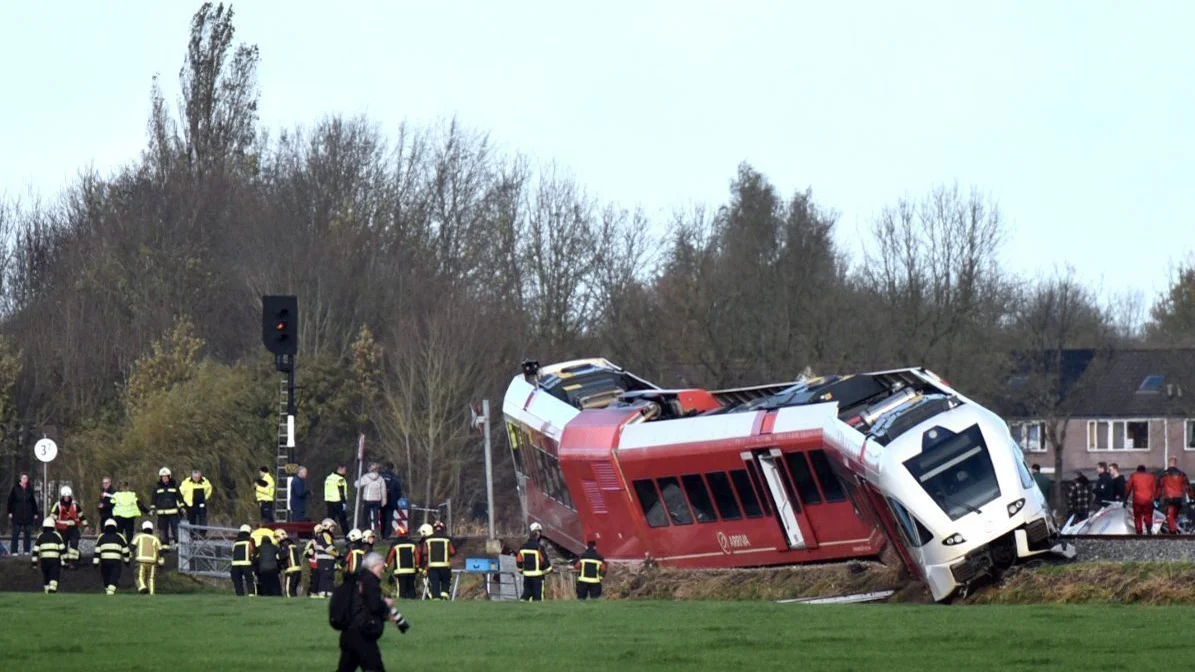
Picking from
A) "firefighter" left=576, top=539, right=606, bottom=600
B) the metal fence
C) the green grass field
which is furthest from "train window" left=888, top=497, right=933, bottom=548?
the metal fence

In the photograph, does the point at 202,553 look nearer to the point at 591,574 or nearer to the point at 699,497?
the point at 591,574

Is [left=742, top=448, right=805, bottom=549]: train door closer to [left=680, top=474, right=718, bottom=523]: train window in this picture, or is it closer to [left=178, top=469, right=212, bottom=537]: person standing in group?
[left=680, top=474, right=718, bottom=523]: train window

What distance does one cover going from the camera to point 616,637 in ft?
71.9

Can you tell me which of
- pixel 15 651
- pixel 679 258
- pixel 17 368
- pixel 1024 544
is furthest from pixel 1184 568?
pixel 679 258

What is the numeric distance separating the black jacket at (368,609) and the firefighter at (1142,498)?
70.6 ft

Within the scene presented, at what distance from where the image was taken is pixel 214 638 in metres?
22.0

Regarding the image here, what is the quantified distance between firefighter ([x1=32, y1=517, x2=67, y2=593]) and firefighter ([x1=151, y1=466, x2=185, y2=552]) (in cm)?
531

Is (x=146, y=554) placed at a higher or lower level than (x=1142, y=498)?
lower

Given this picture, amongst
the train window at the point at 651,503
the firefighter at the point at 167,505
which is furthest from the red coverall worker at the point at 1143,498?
the firefighter at the point at 167,505

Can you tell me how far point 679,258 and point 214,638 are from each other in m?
56.3

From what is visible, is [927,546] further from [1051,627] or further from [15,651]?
[15,651]

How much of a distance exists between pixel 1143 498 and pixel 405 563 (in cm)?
1297

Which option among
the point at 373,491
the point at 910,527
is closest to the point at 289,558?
the point at 373,491

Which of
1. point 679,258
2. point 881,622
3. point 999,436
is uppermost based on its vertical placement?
point 679,258
